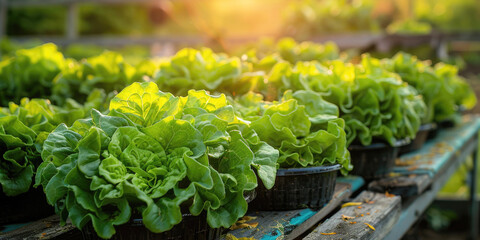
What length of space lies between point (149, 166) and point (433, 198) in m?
2.43

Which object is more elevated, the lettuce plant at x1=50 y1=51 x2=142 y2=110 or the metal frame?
the lettuce plant at x1=50 y1=51 x2=142 y2=110

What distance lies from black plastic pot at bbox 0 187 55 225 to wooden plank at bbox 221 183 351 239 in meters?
0.70

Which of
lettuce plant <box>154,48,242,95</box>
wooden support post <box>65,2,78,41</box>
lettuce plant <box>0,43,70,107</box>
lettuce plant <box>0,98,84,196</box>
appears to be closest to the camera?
lettuce plant <box>0,98,84,196</box>

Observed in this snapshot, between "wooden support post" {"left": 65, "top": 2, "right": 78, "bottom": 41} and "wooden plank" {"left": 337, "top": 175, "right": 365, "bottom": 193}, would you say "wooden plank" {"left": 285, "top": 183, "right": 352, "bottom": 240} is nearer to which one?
"wooden plank" {"left": 337, "top": 175, "right": 365, "bottom": 193}

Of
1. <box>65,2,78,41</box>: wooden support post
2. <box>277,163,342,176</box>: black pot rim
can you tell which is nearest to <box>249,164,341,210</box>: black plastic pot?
<box>277,163,342,176</box>: black pot rim

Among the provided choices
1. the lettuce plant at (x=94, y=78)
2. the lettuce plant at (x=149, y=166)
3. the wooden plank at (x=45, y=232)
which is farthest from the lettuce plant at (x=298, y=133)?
the lettuce plant at (x=94, y=78)

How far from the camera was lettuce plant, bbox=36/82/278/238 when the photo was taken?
3.96 feet

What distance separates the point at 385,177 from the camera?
2520 mm

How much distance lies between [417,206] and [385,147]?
0.41 metres

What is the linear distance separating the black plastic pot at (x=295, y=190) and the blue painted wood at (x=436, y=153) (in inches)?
39.1

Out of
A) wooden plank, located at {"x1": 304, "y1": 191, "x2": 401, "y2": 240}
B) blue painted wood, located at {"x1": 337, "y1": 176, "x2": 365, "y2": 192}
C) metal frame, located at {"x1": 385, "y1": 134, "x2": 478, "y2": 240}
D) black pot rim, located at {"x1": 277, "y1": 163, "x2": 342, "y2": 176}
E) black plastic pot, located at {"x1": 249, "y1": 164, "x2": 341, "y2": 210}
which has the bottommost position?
metal frame, located at {"x1": 385, "y1": 134, "x2": 478, "y2": 240}

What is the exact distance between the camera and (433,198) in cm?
316

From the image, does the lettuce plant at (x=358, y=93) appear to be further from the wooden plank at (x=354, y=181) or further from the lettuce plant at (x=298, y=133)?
the lettuce plant at (x=298, y=133)

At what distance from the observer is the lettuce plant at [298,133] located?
1.71 meters
